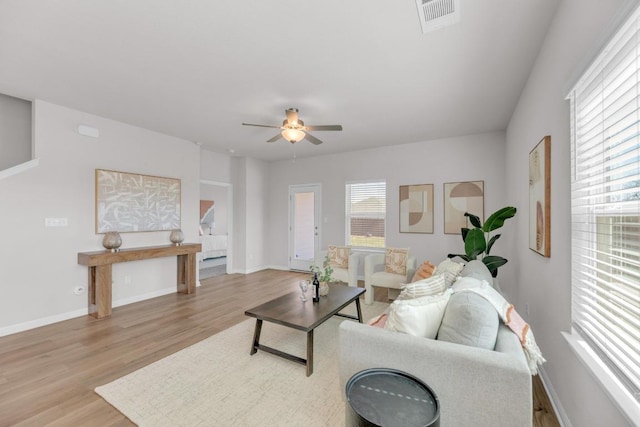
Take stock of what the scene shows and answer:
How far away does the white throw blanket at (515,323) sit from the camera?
1.48m

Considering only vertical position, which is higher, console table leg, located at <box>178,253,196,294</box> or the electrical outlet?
the electrical outlet

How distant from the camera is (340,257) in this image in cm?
472

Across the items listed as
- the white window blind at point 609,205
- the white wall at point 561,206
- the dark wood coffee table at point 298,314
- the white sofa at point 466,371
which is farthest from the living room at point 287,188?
the dark wood coffee table at point 298,314

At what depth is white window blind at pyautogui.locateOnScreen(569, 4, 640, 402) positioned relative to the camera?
113cm

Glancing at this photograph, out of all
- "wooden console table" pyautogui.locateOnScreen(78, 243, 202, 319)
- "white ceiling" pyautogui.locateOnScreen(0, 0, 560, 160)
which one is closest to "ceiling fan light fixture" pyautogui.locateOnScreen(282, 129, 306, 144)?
"white ceiling" pyautogui.locateOnScreen(0, 0, 560, 160)

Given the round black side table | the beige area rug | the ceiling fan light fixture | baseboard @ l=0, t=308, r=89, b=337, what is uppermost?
the ceiling fan light fixture

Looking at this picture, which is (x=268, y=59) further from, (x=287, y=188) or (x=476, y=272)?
(x=287, y=188)

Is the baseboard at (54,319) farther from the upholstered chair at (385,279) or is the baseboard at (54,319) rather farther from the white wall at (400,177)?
the upholstered chair at (385,279)

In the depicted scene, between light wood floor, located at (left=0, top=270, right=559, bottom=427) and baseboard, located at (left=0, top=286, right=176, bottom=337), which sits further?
baseboard, located at (left=0, top=286, right=176, bottom=337)

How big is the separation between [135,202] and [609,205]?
17.2ft

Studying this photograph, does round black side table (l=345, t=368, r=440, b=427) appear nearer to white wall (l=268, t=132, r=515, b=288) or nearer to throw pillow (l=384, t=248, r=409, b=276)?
throw pillow (l=384, t=248, r=409, b=276)

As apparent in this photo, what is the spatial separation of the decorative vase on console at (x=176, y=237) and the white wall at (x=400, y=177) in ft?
8.32

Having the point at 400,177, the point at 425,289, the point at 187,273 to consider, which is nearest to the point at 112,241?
the point at 187,273

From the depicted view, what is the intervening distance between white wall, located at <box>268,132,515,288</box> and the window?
0.14 metres
